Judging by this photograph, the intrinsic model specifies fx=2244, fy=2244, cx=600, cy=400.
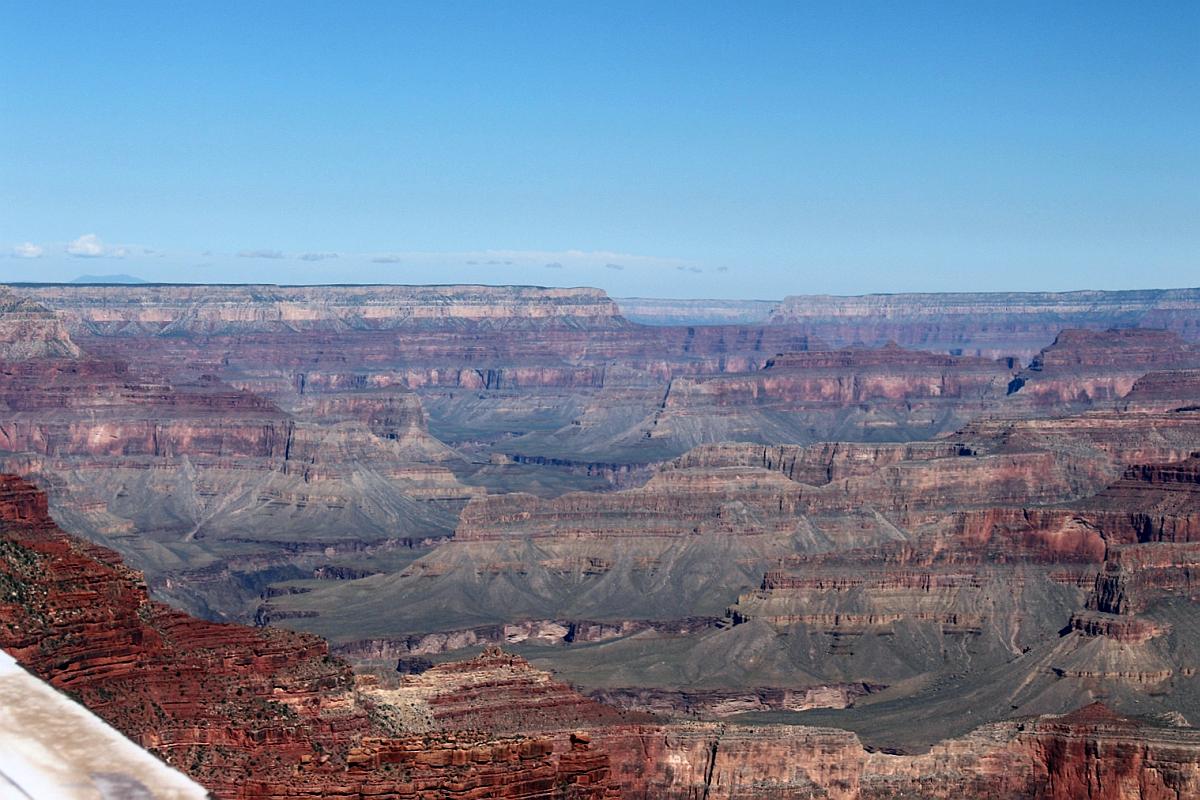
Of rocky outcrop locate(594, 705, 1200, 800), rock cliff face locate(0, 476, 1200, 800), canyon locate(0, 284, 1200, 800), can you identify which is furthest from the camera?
rocky outcrop locate(594, 705, 1200, 800)

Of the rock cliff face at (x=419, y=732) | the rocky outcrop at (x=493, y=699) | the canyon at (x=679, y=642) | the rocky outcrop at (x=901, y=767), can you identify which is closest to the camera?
the rock cliff face at (x=419, y=732)

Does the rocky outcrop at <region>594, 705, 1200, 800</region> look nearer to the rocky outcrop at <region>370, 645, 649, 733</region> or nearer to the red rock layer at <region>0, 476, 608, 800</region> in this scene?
the rocky outcrop at <region>370, 645, 649, 733</region>

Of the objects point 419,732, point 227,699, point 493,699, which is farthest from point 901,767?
point 419,732

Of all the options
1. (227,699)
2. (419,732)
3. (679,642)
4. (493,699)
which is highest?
(419,732)

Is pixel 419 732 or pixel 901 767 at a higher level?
pixel 419 732

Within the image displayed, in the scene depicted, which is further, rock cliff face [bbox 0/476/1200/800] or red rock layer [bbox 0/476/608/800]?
rock cliff face [bbox 0/476/1200/800]

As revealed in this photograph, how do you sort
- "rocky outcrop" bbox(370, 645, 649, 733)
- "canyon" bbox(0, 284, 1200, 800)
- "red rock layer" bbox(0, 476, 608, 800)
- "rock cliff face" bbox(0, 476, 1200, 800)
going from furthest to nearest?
1. "rocky outcrop" bbox(370, 645, 649, 733)
2. "canyon" bbox(0, 284, 1200, 800)
3. "rock cliff face" bbox(0, 476, 1200, 800)
4. "red rock layer" bbox(0, 476, 608, 800)

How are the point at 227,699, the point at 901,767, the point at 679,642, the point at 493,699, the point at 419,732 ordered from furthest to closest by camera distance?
1. the point at 679,642
2. the point at 901,767
3. the point at 493,699
4. the point at 227,699
5. the point at 419,732

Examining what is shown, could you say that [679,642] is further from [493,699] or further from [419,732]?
[419,732]

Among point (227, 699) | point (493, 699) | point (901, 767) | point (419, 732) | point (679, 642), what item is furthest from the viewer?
point (679, 642)

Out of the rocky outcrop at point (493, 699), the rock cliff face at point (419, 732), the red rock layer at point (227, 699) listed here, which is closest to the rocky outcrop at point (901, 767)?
the rock cliff face at point (419, 732)

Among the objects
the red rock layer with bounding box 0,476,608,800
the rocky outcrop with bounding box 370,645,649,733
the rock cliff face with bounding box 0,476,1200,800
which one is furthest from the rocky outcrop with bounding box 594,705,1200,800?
the red rock layer with bounding box 0,476,608,800

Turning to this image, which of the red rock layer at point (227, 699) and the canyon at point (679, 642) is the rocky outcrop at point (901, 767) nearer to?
the canyon at point (679, 642)
